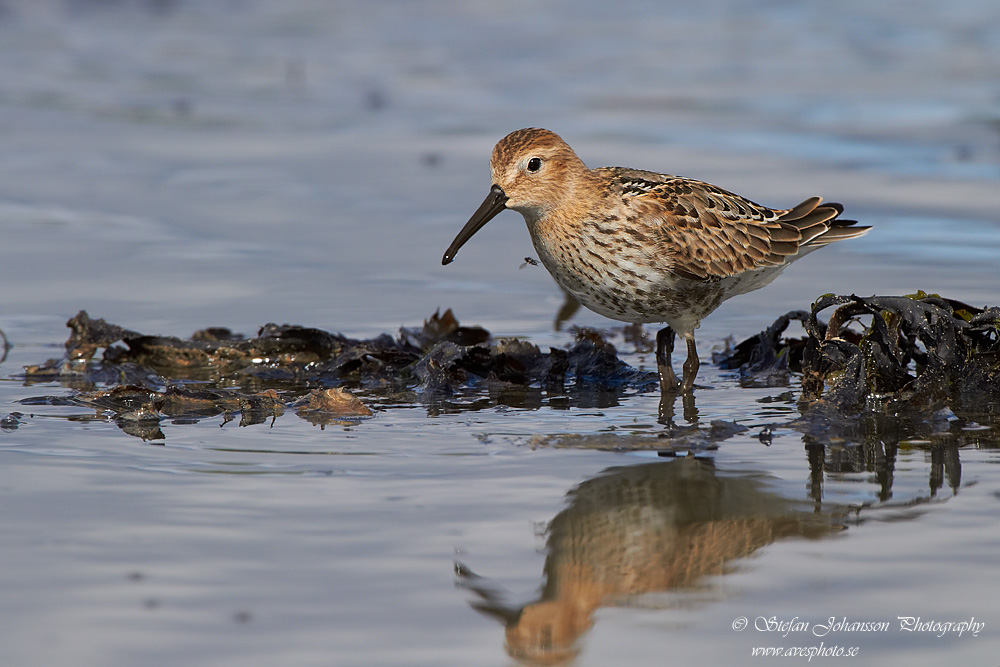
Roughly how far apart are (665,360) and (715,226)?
2.85ft

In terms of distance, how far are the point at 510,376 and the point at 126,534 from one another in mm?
3040

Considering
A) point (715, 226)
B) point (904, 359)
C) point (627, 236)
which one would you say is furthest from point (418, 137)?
point (904, 359)

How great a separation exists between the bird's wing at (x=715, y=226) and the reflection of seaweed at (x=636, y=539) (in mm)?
1979

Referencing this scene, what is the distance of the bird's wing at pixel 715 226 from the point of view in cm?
723

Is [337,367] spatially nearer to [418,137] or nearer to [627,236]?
[627,236]

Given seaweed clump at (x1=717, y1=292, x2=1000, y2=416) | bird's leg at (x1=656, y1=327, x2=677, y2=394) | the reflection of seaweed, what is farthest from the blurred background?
the reflection of seaweed

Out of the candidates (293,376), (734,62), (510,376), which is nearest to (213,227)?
(293,376)

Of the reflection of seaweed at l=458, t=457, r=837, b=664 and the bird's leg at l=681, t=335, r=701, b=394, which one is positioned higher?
the bird's leg at l=681, t=335, r=701, b=394

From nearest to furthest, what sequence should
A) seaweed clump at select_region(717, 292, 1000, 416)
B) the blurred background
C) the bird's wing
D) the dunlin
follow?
seaweed clump at select_region(717, 292, 1000, 416) → the dunlin → the bird's wing → the blurred background

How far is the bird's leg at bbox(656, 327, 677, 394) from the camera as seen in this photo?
7.12m

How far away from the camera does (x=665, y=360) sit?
754 cm

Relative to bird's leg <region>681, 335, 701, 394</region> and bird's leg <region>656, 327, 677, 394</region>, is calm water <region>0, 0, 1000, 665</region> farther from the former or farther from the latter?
bird's leg <region>656, 327, 677, 394</region>

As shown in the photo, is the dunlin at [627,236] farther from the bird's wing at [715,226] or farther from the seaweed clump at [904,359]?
the seaweed clump at [904,359]

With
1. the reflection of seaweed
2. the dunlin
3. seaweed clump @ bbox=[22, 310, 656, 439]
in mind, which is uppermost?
the dunlin
